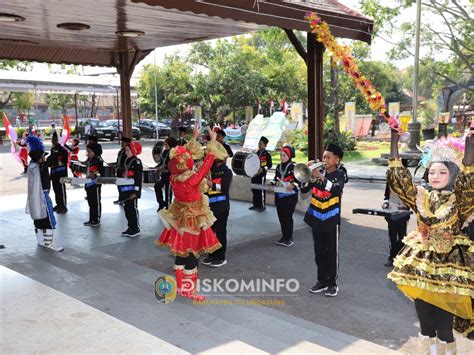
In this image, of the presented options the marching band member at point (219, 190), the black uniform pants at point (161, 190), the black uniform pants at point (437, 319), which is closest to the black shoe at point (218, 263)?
the marching band member at point (219, 190)

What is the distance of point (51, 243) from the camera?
7863 millimetres

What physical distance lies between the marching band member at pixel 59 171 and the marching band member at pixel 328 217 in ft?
21.6

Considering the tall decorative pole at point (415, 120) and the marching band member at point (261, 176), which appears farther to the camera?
the tall decorative pole at point (415, 120)

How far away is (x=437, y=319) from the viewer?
359 centimetres

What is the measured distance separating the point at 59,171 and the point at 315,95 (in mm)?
5744

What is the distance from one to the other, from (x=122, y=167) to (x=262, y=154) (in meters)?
3.09

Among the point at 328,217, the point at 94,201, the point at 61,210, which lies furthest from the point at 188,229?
the point at 61,210

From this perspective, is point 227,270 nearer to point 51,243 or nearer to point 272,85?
point 51,243

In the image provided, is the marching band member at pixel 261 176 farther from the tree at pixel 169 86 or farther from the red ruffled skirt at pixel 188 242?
the tree at pixel 169 86

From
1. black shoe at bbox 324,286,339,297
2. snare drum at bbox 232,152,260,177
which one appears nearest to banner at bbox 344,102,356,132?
snare drum at bbox 232,152,260,177

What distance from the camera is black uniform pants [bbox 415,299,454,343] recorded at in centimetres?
357

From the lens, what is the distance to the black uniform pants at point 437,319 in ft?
11.7

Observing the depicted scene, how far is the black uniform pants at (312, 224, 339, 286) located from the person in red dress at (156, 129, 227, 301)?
121 centimetres

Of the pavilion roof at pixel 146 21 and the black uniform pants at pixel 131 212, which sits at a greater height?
the pavilion roof at pixel 146 21
